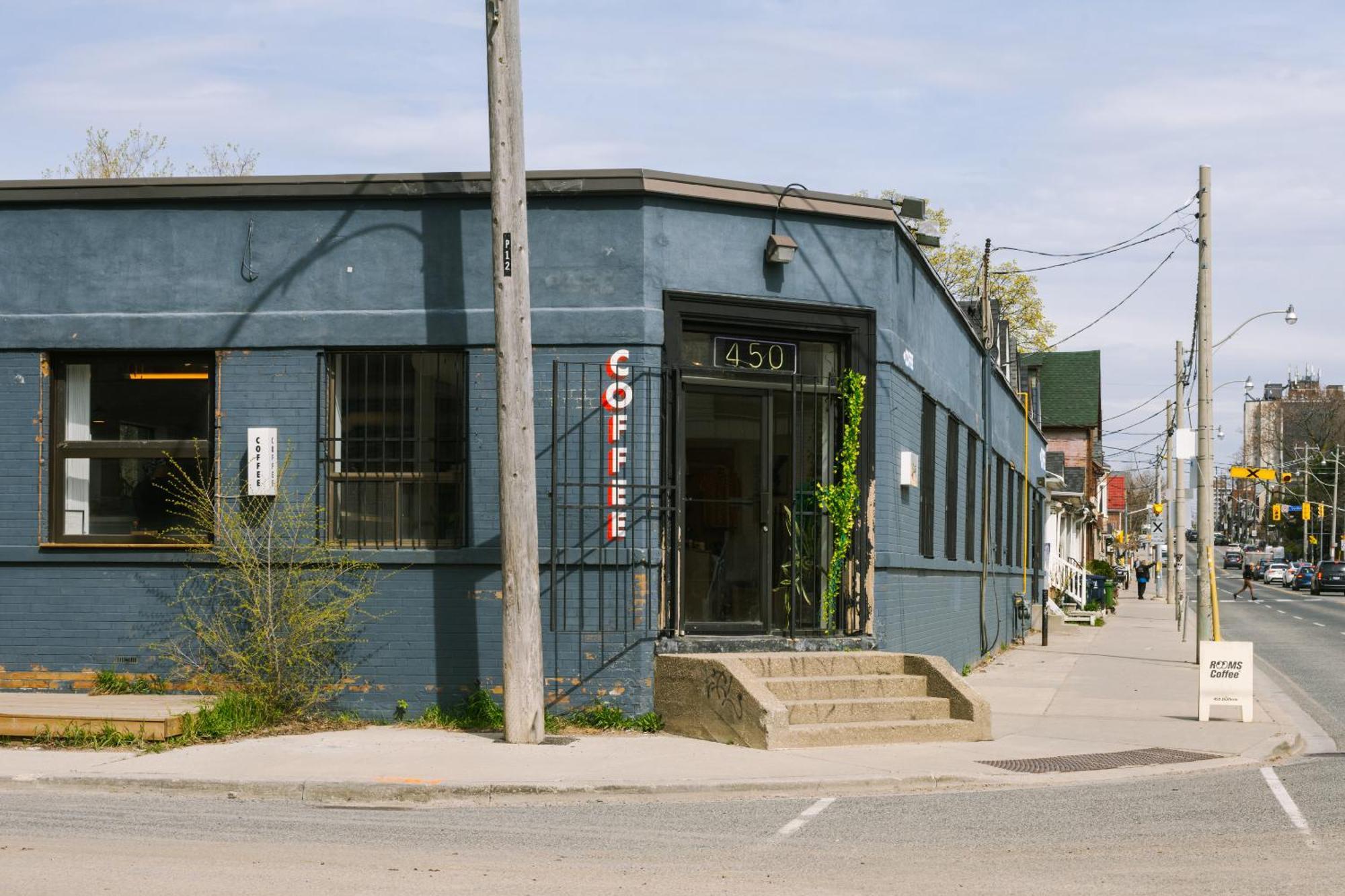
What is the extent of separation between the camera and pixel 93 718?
37.0ft

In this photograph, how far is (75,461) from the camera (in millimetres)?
13375

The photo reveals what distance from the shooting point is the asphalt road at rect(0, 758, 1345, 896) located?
23.2ft

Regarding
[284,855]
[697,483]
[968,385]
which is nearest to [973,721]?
[697,483]

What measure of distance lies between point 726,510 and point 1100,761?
394cm

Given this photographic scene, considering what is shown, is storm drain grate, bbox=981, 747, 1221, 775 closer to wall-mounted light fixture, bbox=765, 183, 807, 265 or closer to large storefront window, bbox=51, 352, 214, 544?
wall-mounted light fixture, bbox=765, 183, 807, 265

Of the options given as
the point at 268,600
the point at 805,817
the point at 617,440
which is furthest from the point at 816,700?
the point at 268,600

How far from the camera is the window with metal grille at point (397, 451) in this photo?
13117 millimetres

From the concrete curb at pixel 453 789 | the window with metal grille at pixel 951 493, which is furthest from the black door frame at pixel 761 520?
the window with metal grille at pixel 951 493

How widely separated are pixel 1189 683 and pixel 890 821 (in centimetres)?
1196

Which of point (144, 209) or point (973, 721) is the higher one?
point (144, 209)

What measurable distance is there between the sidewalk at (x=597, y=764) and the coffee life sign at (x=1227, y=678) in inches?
9.9

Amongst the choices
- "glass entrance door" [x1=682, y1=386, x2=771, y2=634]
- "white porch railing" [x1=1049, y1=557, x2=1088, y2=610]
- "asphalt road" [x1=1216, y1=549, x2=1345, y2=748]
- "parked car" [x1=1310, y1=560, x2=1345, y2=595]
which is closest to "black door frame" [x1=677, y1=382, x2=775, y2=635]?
"glass entrance door" [x1=682, y1=386, x2=771, y2=634]

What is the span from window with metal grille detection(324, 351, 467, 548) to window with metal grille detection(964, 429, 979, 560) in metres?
10.7

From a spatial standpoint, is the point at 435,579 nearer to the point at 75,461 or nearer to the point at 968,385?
the point at 75,461
